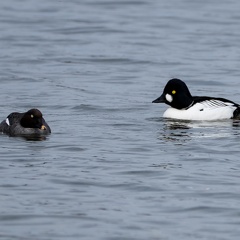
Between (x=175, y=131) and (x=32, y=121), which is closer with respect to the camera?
(x=32, y=121)

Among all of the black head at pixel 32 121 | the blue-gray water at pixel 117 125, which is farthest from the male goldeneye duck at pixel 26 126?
the blue-gray water at pixel 117 125

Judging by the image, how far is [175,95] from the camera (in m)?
19.3

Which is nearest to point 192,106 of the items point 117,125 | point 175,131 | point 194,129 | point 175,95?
point 175,95

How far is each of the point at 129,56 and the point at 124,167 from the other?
37.8ft

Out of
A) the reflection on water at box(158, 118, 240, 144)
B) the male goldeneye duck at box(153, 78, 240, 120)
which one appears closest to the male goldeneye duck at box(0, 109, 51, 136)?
the reflection on water at box(158, 118, 240, 144)

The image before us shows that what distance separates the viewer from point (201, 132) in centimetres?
1755

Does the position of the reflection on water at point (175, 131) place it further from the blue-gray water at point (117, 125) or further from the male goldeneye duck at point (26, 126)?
the male goldeneye duck at point (26, 126)

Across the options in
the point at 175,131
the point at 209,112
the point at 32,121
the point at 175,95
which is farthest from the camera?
the point at 175,95

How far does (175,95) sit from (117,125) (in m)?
1.82

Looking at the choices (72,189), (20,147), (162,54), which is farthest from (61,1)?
(72,189)

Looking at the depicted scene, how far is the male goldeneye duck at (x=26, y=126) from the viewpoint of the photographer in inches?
661

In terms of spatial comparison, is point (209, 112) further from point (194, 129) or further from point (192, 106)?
point (194, 129)

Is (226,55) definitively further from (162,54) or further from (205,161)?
(205,161)

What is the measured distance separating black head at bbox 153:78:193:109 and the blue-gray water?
13.3 inches
